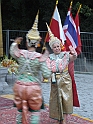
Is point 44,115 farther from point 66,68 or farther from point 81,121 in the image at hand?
point 66,68

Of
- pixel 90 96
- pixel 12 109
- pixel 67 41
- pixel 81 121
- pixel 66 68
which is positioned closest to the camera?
pixel 66 68

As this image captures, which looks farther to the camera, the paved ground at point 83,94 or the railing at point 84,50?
the railing at point 84,50

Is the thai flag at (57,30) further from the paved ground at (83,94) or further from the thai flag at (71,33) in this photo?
the paved ground at (83,94)

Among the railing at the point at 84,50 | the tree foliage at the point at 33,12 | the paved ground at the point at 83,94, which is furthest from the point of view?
the tree foliage at the point at 33,12

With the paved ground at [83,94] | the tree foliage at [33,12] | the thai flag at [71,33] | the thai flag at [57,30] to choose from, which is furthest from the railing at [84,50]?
the thai flag at [71,33]

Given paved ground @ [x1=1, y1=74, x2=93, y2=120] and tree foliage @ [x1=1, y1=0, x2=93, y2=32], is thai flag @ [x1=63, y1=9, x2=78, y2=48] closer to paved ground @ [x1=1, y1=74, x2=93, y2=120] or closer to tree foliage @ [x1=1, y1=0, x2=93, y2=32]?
paved ground @ [x1=1, y1=74, x2=93, y2=120]

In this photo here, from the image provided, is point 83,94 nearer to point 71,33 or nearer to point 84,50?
point 71,33

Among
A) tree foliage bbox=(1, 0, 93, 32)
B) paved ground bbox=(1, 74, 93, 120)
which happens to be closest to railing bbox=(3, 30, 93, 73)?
paved ground bbox=(1, 74, 93, 120)

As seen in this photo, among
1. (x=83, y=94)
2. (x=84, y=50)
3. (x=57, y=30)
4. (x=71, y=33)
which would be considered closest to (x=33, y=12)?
(x=84, y=50)

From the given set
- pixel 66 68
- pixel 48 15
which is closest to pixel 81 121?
pixel 66 68

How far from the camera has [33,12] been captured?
20.0m

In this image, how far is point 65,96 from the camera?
5.52 metres

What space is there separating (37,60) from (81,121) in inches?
85.0

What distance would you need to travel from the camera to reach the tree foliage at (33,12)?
18.6 m
